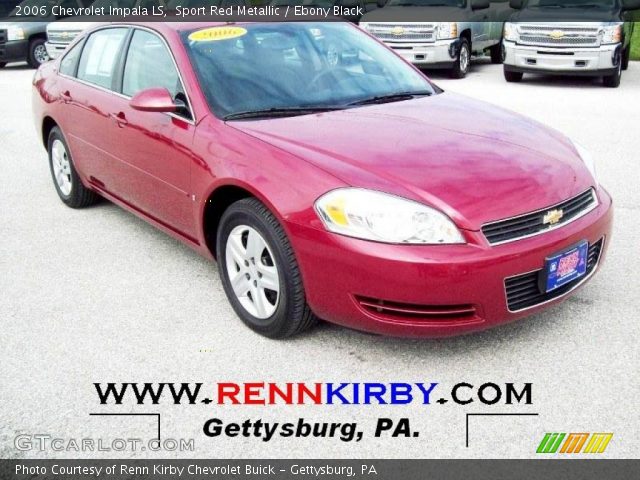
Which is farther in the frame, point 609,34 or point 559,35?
point 559,35

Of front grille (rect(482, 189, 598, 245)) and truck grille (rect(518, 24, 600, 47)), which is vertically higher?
front grille (rect(482, 189, 598, 245))

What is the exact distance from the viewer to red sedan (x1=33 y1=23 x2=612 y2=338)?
3.06m

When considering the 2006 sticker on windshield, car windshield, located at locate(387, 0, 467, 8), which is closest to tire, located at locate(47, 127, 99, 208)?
the 2006 sticker on windshield

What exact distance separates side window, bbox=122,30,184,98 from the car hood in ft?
2.32

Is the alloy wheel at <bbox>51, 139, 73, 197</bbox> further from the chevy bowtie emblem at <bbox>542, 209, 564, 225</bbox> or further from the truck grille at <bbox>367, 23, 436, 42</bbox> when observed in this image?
the truck grille at <bbox>367, 23, 436, 42</bbox>

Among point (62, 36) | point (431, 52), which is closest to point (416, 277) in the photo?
point (431, 52)

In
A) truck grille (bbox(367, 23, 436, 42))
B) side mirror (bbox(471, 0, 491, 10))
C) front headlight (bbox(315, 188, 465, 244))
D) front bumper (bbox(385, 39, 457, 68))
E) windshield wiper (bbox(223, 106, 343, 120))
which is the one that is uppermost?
windshield wiper (bbox(223, 106, 343, 120))

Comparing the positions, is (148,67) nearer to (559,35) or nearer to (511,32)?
(559,35)

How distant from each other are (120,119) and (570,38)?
942cm

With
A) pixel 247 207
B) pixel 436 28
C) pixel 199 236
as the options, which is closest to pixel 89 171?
pixel 199 236

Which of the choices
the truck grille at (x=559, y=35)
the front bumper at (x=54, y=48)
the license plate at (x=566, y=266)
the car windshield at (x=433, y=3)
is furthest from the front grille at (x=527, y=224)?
the front bumper at (x=54, y=48)

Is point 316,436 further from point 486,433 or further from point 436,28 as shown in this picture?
point 436,28

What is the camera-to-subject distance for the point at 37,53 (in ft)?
56.3

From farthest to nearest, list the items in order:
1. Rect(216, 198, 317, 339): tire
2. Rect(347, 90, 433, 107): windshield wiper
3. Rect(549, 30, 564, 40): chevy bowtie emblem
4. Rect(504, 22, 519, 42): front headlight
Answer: Rect(504, 22, 519, 42): front headlight, Rect(549, 30, 564, 40): chevy bowtie emblem, Rect(347, 90, 433, 107): windshield wiper, Rect(216, 198, 317, 339): tire
